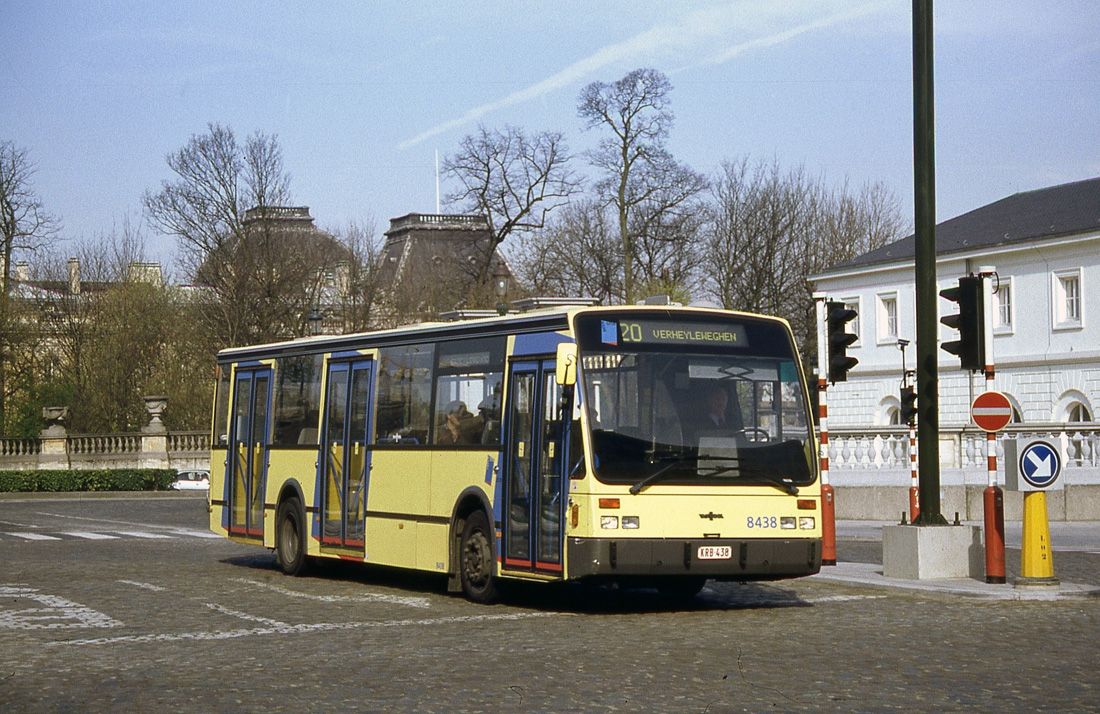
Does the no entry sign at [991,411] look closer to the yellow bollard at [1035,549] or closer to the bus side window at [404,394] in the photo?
the yellow bollard at [1035,549]

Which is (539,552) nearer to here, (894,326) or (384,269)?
(384,269)

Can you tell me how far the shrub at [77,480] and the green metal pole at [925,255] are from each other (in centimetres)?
4155

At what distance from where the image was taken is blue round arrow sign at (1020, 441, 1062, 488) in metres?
15.0

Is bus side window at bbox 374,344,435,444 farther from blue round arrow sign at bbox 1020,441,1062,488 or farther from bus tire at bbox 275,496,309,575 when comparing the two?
blue round arrow sign at bbox 1020,441,1062,488

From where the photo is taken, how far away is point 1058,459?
1503 cm

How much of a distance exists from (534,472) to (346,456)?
13.8ft

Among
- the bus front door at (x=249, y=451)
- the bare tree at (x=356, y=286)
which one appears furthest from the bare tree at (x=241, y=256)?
the bus front door at (x=249, y=451)

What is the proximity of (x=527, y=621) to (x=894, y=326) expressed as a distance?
58.5 meters

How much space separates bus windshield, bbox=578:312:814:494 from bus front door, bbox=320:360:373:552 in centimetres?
445

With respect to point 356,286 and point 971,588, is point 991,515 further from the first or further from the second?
point 356,286

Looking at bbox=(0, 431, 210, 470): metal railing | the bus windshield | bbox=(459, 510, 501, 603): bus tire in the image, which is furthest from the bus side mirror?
bbox=(0, 431, 210, 470): metal railing

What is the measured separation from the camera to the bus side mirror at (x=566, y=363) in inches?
525

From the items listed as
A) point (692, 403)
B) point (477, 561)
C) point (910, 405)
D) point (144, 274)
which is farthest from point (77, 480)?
point (692, 403)

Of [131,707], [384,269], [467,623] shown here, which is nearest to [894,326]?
[384,269]
